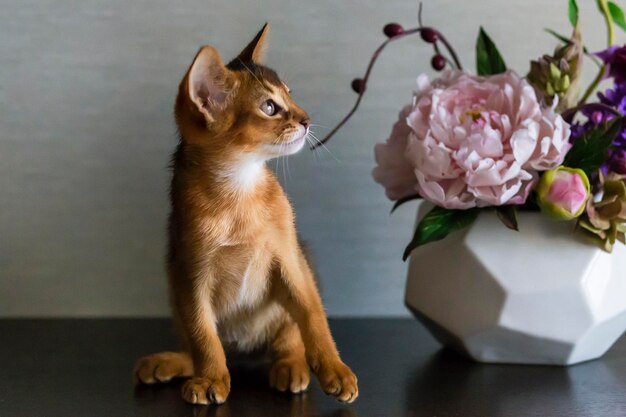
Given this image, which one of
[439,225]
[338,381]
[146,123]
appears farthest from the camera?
[146,123]

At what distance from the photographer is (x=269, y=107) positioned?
0.76 m

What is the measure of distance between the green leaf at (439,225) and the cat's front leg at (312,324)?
0.12 m

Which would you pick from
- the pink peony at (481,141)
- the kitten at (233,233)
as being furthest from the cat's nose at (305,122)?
the pink peony at (481,141)

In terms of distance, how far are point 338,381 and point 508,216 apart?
0.83 ft

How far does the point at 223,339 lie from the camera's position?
0.84 meters

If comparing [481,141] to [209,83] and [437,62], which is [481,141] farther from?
[209,83]

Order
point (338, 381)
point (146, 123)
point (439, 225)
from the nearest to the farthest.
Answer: point (338, 381) < point (439, 225) < point (146, 123)

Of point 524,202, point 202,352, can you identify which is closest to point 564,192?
point 524,202

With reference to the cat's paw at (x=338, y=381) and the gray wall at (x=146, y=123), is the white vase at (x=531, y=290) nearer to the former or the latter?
the cat's paw at (x=338, y=381)

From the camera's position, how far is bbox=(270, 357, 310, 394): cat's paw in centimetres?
77

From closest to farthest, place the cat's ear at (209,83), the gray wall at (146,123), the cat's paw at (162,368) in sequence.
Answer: the cat's ear at (209,83) < the cat's paw at (162,368) < the gray wall at (146,123)

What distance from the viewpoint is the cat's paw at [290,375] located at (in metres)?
0.77

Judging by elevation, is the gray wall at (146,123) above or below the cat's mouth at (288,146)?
below

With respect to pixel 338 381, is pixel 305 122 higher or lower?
higher
